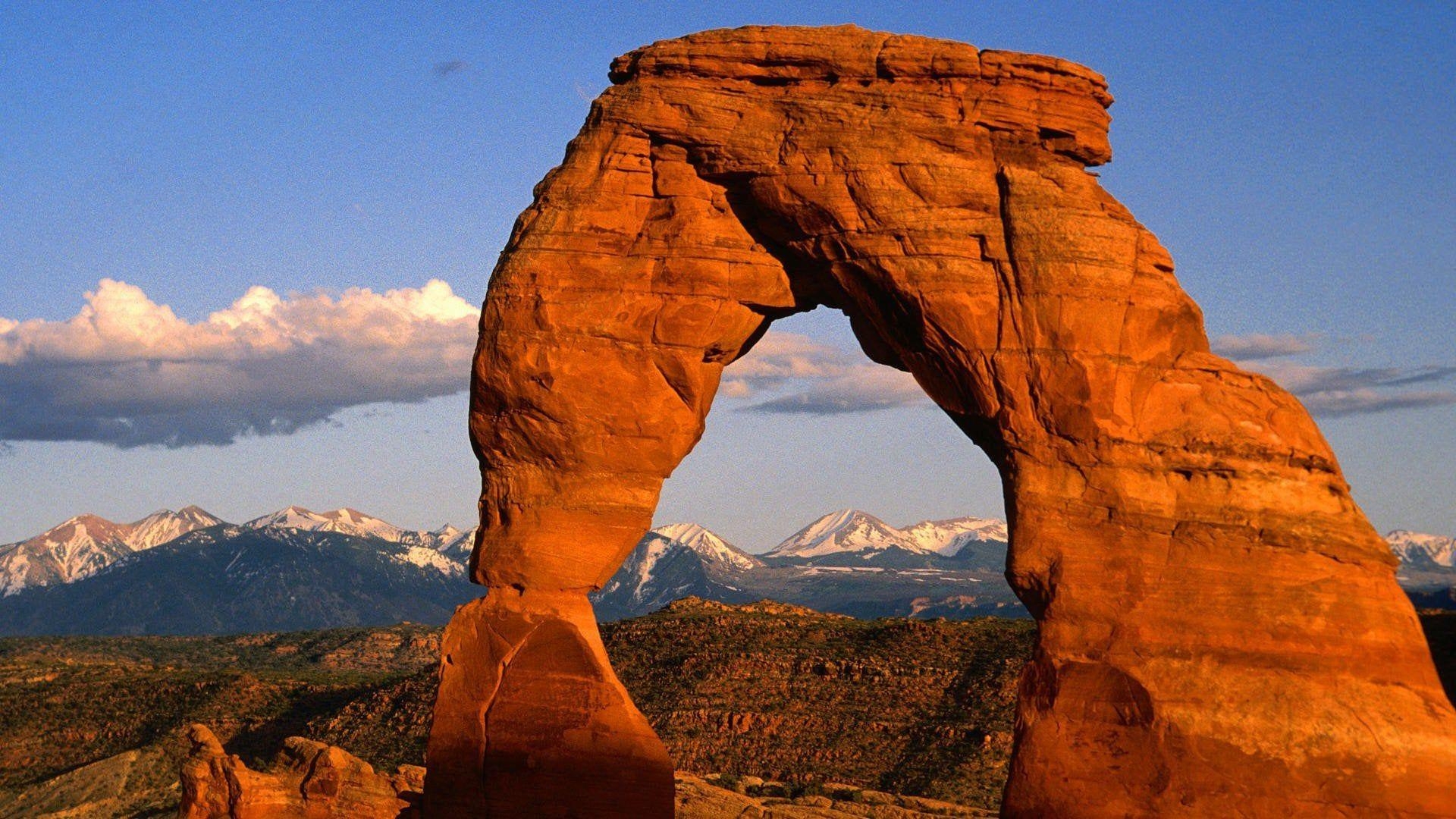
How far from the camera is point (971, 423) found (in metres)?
22.5

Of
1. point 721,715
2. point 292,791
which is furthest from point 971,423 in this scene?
point 721,715

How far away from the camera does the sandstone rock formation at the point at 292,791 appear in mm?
29672

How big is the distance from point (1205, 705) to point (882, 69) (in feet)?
30.1

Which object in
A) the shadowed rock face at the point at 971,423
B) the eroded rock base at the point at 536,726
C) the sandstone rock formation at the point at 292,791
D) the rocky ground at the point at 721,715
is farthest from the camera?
the rocky ground at the point at 721,715

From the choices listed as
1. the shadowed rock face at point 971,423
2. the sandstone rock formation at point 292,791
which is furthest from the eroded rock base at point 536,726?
the sandstone rock formation at point 292,791

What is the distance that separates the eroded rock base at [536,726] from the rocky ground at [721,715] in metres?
10.9

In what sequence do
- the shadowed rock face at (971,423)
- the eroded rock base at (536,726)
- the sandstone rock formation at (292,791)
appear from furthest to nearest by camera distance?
the sandstone rock formation at (292,791) → the eroded rock base at (536,726) → the shadowed rock face at (971,423)

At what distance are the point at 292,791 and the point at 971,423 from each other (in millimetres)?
15101

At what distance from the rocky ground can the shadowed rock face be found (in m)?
11.5

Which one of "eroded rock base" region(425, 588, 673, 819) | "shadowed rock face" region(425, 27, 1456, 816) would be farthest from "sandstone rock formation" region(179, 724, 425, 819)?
"shadowed rock face" region(425, 27, 1456, 816)

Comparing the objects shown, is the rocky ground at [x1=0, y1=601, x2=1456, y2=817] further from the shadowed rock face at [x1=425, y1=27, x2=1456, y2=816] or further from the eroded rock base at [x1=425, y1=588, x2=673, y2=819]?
the shadowed rock face at [x1=425, y1=27, x2=1456, y2=816]

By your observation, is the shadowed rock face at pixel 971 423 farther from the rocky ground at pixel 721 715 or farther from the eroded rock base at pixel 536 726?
the rocky ground at pixel 721 715

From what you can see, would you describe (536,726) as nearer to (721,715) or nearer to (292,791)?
(292,791)

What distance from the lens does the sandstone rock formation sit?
2967cm
